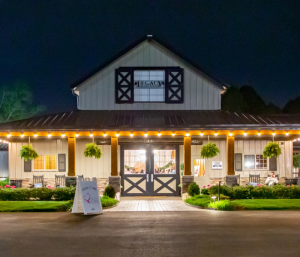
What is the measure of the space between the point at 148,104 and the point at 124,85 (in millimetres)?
1706

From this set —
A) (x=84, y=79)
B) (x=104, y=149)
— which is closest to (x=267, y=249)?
(x=104, y=149)

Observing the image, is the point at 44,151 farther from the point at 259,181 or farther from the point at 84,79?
the point at 259,181

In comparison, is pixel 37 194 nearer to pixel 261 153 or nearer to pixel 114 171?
pixel 114 171

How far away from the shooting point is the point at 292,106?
53.8m

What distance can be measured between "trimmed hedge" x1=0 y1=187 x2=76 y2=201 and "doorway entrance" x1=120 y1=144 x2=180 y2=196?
398cm

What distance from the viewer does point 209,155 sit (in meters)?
15.5

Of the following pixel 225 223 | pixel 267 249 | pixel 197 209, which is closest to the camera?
pixel 267 249

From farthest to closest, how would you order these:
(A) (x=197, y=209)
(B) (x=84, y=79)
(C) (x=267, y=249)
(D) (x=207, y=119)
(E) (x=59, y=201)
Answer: (B) (x=84, y=79) < (D) (x=207, y=119) < (E) (x=59, y=201) < (A) (x=197, y=209) < (C) (x=267, y=249)

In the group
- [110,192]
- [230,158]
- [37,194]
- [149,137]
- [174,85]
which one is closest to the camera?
[37,194]

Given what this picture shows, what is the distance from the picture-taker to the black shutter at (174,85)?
17.9 m

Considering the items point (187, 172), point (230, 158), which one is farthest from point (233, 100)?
point (187, 172)

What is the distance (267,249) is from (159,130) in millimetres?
8684

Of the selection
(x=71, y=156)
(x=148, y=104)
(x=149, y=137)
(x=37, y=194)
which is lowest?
(x=37, y=194)

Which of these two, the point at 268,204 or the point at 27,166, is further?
the point at 27,166
